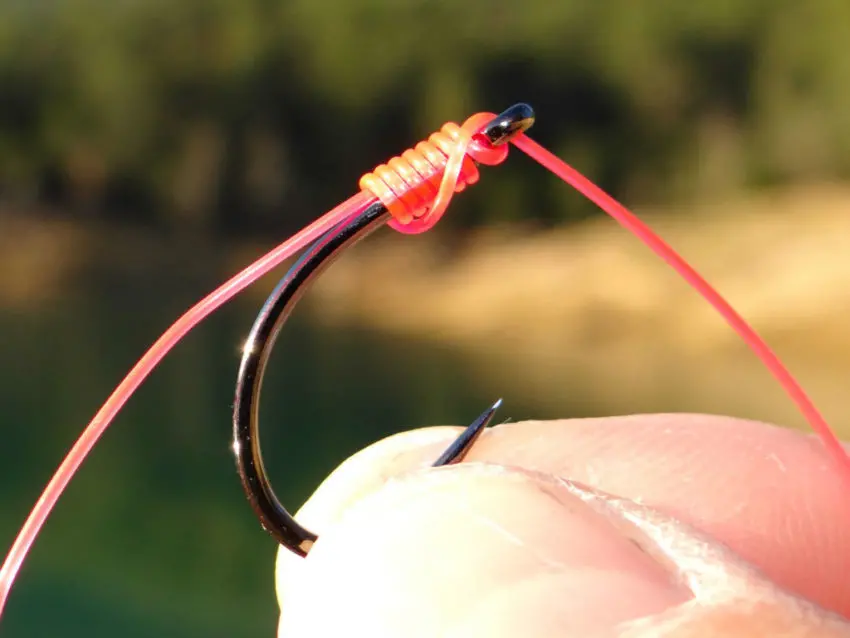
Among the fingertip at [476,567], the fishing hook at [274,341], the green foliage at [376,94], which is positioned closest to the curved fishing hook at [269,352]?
the fishing hook at [274,341]

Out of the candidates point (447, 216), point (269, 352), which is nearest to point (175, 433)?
point (447, 216)

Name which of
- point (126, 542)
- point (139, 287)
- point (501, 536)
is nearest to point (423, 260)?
point (139, 287)

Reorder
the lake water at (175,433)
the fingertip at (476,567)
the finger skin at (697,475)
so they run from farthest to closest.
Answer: the lake water at (175,433) → the finger skin at (697,475) → the fingertip at (476,567)

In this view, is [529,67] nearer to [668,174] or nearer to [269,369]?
[668,174]

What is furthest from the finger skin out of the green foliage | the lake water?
the green foliage

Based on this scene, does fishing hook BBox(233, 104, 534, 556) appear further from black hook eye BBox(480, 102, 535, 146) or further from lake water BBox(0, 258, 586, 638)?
lake water BBox(0, 258, 586, 638)

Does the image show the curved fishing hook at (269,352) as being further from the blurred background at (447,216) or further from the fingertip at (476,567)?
the blurred background at (447,216)
